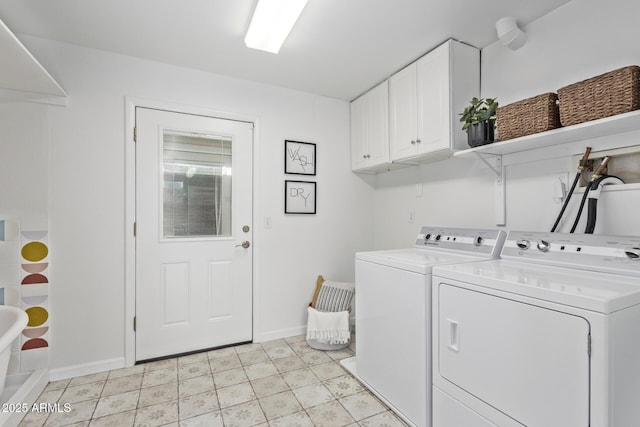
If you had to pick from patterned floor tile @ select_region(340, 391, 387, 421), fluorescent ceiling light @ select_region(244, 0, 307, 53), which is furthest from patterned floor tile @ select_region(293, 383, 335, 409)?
fluorescent ceiling light @ select_region(244, 0, 307, 53)

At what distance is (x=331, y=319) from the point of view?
252cm

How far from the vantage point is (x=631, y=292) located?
101cm


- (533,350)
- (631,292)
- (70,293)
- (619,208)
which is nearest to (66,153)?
(70,293)

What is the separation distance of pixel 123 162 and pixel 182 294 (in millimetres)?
1100

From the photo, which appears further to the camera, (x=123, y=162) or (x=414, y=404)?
(x=123, y=162)

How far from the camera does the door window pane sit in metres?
2.45

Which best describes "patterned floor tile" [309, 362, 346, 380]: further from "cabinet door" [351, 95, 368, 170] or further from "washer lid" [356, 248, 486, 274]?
"cabinet door" [351, 95, 368, 170]

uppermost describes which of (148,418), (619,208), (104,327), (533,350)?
(619,208)

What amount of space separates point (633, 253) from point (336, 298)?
6.14 feet

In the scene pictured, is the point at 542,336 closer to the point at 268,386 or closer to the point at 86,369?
the point at 268,386

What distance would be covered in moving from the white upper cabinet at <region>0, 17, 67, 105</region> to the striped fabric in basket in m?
2.38

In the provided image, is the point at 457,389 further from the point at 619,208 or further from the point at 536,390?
the point at 619,208

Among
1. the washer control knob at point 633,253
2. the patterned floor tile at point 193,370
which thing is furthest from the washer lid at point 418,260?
the patterned floor tile at point 193,370

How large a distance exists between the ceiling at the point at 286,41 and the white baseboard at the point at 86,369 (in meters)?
2.23
